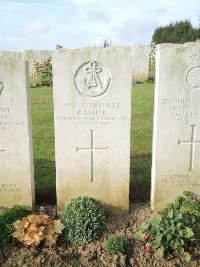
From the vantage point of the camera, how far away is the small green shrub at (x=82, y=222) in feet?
13.6

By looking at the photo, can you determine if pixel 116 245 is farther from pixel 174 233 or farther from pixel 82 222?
pixel 174 233

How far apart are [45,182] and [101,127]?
70.0 inches

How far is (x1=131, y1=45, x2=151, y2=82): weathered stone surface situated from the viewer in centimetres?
1781

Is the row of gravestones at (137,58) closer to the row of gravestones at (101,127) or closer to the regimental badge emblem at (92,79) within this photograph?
the row of gravestones at (101,127)

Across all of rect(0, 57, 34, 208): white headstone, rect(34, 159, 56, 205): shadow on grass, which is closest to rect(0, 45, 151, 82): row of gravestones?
rect(34, 159, 56, 205): shadow on grass

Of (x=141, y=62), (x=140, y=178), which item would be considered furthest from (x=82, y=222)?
(x=141, y=62)

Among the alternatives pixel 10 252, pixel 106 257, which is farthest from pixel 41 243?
pixel 106 257

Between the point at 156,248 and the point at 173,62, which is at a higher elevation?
the point at 173,62

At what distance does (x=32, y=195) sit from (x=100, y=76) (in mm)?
1847

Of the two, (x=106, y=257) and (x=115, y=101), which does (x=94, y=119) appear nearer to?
(x=115, y=101)

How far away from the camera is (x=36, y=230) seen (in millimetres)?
3971

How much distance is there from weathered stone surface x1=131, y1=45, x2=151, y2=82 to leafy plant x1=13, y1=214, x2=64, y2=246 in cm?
1459

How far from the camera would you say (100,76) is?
431 centimetres

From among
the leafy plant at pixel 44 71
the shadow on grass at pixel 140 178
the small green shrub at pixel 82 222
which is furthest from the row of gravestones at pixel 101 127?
the leafy plant at pixel 44 71
